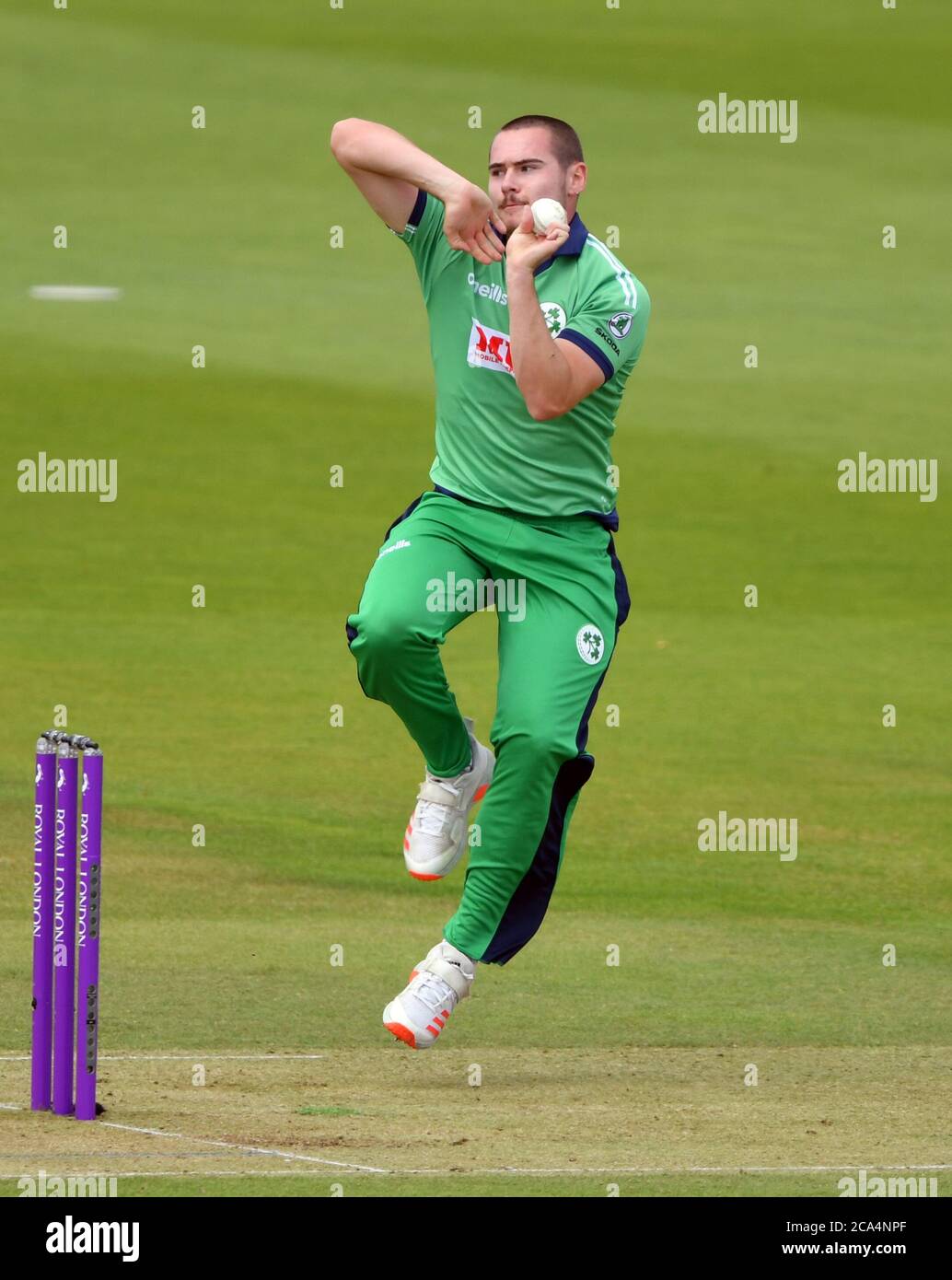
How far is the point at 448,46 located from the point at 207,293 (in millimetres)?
15434

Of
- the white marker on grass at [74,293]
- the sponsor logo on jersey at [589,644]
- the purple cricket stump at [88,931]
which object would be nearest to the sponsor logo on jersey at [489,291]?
the sponsor logo on jersey at [589,644]

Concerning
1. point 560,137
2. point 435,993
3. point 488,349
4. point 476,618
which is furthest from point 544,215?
point 476,618

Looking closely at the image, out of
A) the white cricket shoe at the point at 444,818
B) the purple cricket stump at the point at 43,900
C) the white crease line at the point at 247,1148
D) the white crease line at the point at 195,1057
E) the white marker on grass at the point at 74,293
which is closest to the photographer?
the white crease line at the point at 247,1148

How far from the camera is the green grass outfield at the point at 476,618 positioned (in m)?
9.38

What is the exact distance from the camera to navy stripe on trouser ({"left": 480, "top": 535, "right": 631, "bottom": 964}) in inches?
289

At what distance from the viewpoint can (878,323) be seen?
103ft

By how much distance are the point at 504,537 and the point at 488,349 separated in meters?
0.56

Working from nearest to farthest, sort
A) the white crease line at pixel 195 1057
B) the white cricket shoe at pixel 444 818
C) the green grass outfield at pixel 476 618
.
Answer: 1. the white cricket shoe at pixel 444 818
2. the white crease line at pixel 195 1057
3. the green grass outfield at pixel 476 618

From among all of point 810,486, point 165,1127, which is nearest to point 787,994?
point 165,1127

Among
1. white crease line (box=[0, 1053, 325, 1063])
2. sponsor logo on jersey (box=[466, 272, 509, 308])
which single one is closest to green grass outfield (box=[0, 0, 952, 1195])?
white crease line (box=[0, 1053, 325, 1063])

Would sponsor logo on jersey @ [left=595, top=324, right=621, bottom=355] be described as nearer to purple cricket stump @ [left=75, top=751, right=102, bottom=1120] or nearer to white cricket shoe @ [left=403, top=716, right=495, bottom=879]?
white cricket shoe @ [left=403, top=716, right=495, bottom=879]

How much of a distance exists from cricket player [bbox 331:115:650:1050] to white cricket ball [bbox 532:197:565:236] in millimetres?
146

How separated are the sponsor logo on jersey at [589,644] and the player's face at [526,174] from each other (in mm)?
1226

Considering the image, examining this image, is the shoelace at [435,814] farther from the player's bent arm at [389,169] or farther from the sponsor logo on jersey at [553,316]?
the player's bent arm at [389,169]
